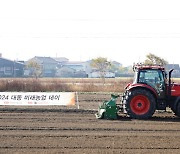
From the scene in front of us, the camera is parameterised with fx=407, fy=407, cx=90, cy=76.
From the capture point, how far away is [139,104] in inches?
575

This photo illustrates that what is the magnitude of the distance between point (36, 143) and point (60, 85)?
23990 mm

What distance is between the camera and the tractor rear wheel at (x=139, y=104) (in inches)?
571

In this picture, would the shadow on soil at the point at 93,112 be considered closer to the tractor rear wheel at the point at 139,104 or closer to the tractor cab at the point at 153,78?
the tractor rear wheel at the point at 139,104

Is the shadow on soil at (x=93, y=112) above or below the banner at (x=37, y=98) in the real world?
below

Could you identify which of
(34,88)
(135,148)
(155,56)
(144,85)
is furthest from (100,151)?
(155,56)

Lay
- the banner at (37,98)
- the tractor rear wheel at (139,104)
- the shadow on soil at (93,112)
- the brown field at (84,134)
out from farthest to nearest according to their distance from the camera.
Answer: the banner at (37,98) < the shadow on soil at (93,112) < the tractor rear wheel at (139,104) < the brown field at (84,134)

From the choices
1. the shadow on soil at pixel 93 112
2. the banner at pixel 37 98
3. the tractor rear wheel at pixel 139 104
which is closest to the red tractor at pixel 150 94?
the tractor rear wheel at pixel 139 104

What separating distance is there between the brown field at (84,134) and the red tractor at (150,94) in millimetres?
410

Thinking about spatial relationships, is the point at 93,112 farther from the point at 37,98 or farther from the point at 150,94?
the point at 37,98

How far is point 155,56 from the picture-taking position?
46.7 m

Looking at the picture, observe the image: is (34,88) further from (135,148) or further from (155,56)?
(135,148)

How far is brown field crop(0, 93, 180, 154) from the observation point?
9.26 metres

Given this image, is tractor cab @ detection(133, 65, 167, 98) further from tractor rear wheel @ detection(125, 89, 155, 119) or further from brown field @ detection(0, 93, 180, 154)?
brown field @ detection(0, 93, 180, 154)

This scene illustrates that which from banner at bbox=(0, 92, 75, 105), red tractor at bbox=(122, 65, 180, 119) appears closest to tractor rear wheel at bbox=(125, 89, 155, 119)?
red tractor at bbox=(122, 65, 180, 119)
